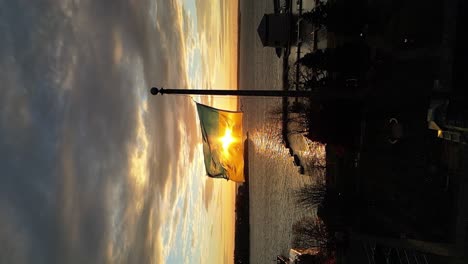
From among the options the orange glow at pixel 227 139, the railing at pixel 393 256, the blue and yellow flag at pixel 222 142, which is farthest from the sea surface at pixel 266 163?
the orange glow at pixel 227 139

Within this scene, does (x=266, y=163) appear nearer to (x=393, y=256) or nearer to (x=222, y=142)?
(x=222, y=142)

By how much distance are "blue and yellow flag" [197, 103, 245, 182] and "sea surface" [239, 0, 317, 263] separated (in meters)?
5.81

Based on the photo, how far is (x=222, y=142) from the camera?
14.1 m

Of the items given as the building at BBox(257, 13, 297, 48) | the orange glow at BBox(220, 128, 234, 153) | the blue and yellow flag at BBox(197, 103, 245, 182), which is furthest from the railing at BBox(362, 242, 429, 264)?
the building at BBox(257, 13, 297, 48)

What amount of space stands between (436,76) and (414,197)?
11.3ft

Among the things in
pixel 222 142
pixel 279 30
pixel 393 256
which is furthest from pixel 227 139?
pixel 279 30

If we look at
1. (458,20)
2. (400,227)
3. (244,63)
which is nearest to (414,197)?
(400,227)

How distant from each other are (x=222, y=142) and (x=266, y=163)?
17.1 m

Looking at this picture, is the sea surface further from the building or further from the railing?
the railing

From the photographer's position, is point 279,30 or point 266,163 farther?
point 266,163

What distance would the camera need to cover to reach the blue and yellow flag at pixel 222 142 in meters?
13.4

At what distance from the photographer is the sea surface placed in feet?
80.9

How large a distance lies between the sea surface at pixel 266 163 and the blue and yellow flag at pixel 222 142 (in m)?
5.81

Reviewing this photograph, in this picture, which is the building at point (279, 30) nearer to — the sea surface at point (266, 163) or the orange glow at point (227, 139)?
the sea surface at point (266, 163)
